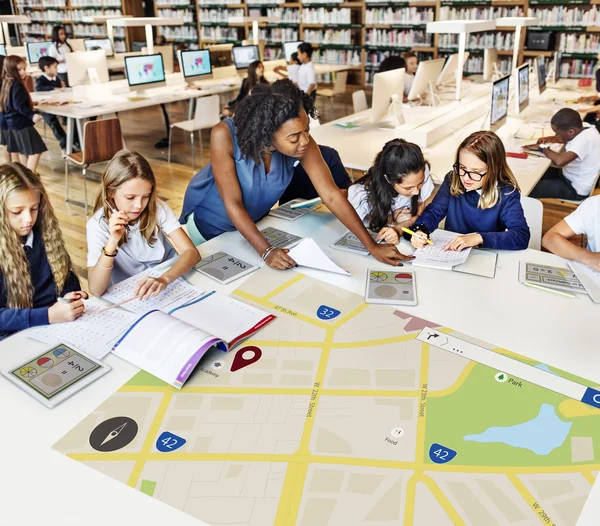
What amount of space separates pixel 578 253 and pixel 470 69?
7.34 meters

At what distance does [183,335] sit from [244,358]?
162 millimetres

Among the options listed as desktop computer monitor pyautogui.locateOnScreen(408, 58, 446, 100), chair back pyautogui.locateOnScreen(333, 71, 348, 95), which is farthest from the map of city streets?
chair back pyautogui.locateOnScreen(333, 71, 348, 95)

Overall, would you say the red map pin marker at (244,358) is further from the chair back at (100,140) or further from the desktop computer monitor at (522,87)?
the desktop computer monitor at (522,87)

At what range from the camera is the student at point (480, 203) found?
1.96m

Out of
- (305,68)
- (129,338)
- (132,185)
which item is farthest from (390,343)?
(305,68)

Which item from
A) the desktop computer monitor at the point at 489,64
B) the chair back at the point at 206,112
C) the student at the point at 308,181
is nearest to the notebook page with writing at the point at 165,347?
the student at the point at 308,181

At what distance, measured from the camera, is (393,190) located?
224cm

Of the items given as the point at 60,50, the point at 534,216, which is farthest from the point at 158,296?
the point at 60,50

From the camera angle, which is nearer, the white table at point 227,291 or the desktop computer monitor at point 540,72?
the white table at point 227,291

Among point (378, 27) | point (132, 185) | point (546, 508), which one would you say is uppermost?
point (378, 27)

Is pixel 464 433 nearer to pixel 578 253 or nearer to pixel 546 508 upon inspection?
pixel 546 508

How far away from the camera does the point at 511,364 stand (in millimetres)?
1330

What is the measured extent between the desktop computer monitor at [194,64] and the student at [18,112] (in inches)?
86.2

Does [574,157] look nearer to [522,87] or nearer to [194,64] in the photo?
[522,87]
